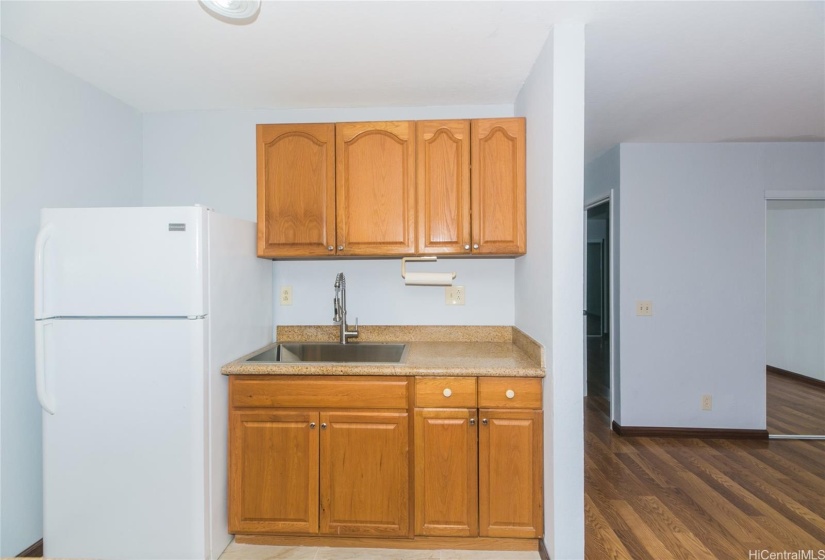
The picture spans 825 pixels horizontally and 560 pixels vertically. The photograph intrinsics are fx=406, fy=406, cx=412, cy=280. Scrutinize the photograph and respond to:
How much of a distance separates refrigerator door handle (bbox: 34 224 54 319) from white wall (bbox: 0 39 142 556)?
251mm

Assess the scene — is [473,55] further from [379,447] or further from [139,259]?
[379,447]

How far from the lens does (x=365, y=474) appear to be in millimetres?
1897

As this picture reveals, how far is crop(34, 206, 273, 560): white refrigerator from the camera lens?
1.75 metres

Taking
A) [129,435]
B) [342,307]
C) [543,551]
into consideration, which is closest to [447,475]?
[543,551]

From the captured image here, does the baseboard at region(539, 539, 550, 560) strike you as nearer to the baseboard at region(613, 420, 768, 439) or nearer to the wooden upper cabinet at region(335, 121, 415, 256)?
the wooden upper cabinet at region(335, 121, 415, 256)

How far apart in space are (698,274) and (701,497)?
1.70 meters

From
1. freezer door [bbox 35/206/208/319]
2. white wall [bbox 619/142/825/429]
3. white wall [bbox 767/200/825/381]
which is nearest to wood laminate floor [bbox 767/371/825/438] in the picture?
white wall [bbox 767/200/825/381]

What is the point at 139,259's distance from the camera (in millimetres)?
1756

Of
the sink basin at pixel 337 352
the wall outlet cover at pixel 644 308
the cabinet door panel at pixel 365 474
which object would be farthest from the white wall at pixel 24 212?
the wall outlet cover at pixel 644 308

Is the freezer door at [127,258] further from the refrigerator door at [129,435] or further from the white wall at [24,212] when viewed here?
the white wall at [24,212]

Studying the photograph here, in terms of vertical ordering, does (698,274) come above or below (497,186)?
below

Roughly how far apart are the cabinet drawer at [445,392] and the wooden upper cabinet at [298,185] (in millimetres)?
885

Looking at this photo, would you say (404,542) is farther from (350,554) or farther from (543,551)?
(543,551)

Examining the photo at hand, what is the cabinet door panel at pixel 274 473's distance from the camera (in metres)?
1.91
